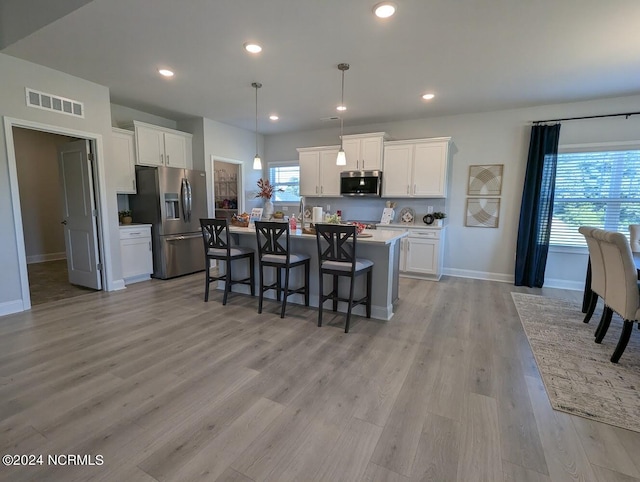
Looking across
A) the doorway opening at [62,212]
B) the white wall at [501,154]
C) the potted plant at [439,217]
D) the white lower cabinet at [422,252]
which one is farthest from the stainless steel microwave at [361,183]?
the doorway opening at [62,212]

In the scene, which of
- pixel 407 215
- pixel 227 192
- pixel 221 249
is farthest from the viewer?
pixel 227 192

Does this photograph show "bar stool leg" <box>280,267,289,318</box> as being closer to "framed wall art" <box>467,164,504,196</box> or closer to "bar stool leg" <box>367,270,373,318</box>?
"bar stool leg" <box>367,270,373,318</box>

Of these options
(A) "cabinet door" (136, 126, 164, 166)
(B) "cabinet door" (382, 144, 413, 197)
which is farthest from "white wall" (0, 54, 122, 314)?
(B) "cabinet door" (382, 144, 413, 197)

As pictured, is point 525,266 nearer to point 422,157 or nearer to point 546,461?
point 422,157

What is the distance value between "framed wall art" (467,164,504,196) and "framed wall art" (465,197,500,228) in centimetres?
12

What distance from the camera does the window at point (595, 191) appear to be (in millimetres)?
4188

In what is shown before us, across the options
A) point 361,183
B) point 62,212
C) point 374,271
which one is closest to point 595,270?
point 374,271

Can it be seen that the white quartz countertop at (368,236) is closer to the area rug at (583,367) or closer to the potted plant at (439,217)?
the area rug at (583,367)

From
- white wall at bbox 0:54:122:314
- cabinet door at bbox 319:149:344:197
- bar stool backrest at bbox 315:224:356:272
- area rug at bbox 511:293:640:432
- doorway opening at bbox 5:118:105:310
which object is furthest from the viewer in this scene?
cabinet door at bbox 319:149:344:197

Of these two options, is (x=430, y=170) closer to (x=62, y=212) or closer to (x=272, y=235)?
(x=272, y=235)

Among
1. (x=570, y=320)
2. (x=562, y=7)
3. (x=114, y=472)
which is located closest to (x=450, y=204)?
(x=570, y=320)

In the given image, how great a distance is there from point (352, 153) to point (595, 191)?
366 centimetres

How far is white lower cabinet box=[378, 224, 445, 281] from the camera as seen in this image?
490cm

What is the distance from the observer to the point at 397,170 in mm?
5258
